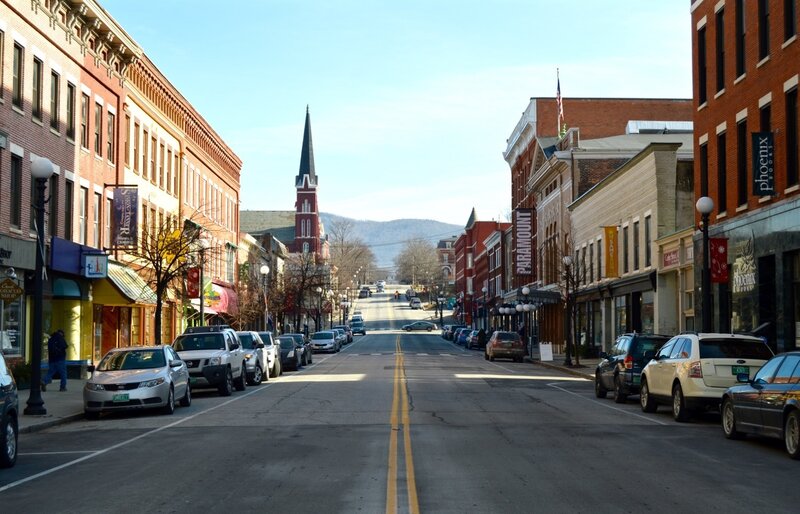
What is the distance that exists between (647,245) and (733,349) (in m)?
24.1

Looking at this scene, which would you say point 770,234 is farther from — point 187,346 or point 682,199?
point 187,346

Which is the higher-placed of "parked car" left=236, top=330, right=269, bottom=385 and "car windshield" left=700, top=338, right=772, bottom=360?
"car windshield" left=700, top=338, right=772, bottom=360

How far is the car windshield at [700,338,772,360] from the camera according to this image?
19.2 meters

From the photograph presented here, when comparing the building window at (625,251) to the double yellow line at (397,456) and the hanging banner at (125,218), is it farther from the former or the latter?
the double yellow line at (397,456)

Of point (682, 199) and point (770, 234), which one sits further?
point (682, 199)

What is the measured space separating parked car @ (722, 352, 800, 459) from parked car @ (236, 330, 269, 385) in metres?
17.8

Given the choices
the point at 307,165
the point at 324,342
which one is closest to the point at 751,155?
the point at 324,342

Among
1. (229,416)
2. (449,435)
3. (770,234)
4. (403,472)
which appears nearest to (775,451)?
(449,435)

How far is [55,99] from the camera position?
33.5 metres

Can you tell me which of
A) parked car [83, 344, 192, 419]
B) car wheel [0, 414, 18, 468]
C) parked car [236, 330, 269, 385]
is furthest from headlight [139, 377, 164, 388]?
parked car [236, 330, 269, 385]

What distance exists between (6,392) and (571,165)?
4917 cm

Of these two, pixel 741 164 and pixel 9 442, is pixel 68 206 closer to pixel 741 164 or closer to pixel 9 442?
pixel 741 164

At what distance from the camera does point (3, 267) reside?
2839 cm

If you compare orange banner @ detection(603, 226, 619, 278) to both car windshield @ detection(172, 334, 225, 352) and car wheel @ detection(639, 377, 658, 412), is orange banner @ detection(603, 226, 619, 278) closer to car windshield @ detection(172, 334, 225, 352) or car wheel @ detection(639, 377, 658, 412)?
car windshield @ detection(172, 334, 225, 352)
